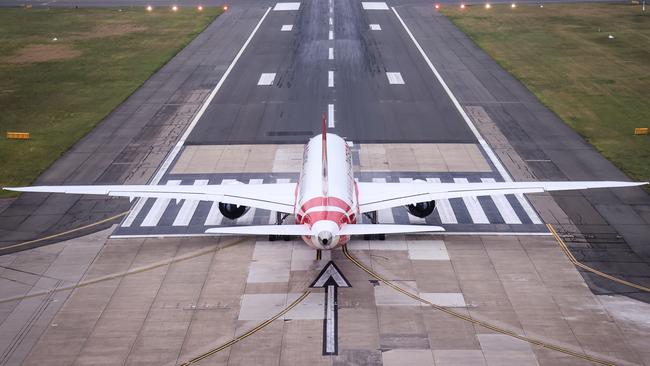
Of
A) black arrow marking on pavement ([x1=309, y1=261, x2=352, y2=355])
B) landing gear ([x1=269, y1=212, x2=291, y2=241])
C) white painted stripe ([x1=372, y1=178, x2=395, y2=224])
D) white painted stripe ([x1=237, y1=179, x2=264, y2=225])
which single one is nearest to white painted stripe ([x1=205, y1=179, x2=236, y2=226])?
white painted stripe ([x1=237, y1=179, x2=264, y2=225])

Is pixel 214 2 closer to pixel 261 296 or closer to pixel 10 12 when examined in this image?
pixel 10 12

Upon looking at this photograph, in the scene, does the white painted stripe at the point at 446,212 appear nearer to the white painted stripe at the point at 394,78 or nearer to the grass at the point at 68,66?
the white painted stripe at the point at 394,78

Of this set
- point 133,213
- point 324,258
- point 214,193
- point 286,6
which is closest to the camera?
point 324,258

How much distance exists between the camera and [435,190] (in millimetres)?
44031

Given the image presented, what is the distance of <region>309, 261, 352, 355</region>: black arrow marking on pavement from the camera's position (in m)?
33.5

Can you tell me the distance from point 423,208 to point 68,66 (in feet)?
192

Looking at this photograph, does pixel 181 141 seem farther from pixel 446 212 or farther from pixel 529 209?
pixel 529 209

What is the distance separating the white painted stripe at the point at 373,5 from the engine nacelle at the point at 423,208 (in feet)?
266

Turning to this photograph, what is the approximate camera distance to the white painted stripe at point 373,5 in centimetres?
11992

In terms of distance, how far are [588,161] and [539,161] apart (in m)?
4.00

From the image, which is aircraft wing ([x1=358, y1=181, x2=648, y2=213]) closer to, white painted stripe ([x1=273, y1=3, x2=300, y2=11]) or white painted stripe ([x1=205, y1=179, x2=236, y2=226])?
white painted stripe ([x1=205, y1=179, x2=236, y2=226])

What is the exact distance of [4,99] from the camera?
7319 cm

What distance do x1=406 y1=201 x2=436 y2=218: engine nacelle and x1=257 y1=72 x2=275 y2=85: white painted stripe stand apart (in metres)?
37.3

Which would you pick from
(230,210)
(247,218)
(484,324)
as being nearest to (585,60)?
(247,218)
